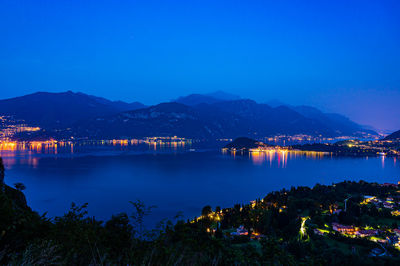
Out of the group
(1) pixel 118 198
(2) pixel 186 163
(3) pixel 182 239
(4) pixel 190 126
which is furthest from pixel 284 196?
(4) pixel 190 126

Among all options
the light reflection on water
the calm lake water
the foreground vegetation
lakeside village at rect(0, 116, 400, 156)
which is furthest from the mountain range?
the foreground vegetation

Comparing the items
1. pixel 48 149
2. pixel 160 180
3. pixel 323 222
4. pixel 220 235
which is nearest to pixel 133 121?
pixel 48 149

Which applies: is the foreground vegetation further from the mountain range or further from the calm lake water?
the mountain range

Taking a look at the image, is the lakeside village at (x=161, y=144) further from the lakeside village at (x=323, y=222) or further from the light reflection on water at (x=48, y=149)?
the lakeside village at (x=323, y=222)

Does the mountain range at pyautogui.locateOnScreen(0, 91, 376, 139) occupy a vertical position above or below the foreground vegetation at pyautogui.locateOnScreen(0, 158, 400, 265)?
above

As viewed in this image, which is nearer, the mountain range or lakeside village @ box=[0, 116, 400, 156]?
lakeside village @ box=[0, 116, 400, 156]

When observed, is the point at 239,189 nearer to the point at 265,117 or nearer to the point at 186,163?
the point at 186,163
